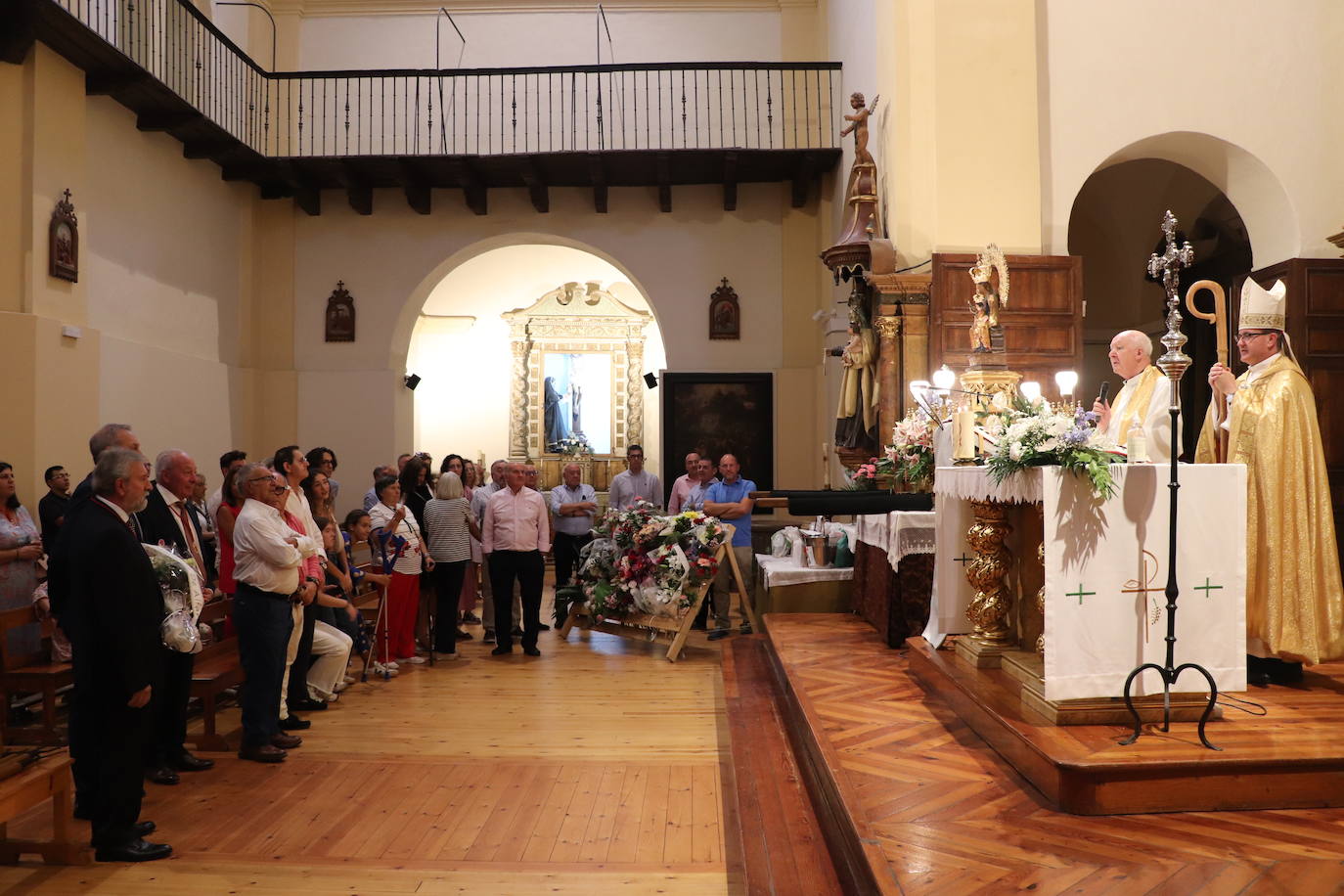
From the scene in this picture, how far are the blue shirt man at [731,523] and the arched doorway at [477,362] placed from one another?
677 cm

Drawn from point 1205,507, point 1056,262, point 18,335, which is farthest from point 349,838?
point 1056,262

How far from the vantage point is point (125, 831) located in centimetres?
388

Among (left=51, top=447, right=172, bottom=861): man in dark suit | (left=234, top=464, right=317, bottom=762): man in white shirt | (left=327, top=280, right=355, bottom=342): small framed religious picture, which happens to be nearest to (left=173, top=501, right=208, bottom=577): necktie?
(left=234, top=464, right=317, bottom=762): man in white shirt

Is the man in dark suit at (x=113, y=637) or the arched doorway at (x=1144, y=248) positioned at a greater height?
the arched doorway at (x=1144, y=248)

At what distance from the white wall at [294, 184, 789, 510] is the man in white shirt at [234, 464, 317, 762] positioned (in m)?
7.32

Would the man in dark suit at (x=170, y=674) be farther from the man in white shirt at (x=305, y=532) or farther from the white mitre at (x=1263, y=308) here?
the white mitre at (x=1263, y=308)

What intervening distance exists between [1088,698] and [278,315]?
10.9 metres

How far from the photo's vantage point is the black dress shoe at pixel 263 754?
16.9ft

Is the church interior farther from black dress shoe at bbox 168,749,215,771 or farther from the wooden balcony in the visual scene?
black dress shoe at bbox 168,749,215,771

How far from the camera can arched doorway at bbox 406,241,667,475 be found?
15734 millimetres

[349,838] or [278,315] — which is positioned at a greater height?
[278,315]

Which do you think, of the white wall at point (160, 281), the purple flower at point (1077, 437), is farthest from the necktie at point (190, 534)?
the purple flower at point (1077, 437)

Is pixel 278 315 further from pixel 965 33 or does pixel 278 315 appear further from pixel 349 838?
pixel 349 838

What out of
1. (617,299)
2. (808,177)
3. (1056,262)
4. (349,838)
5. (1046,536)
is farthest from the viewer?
(617,299)
